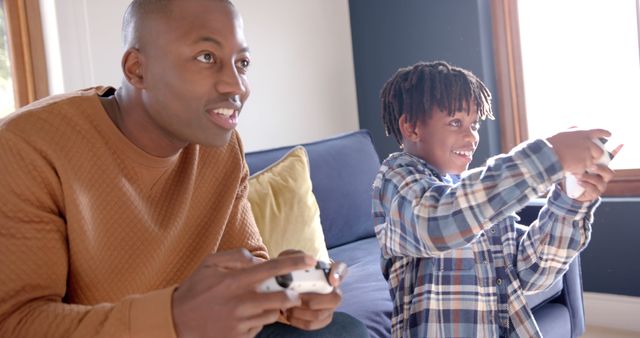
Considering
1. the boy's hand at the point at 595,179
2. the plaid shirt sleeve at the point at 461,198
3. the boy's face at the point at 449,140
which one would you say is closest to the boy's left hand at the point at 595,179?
the boy's hand at the point at 595,179

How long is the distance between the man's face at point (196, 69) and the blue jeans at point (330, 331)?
1.08 feet

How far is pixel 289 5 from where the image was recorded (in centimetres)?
320

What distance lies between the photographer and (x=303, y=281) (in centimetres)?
77

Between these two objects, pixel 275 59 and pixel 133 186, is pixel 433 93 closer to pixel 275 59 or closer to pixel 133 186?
pixel 133 186

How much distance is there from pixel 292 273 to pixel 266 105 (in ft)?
7.76

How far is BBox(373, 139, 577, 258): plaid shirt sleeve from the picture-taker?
112 cm

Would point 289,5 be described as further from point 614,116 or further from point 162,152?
point 162,152

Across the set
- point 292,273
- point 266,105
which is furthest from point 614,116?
point 292,273

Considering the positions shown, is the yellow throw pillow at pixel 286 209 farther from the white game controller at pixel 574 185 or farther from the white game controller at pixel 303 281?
the white game controller at pixel 303 281

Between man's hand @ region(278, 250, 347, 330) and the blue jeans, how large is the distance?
5cm

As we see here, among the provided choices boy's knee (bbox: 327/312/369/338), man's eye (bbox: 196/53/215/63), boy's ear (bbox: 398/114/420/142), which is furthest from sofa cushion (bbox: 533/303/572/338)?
man's eye (bbox: 196/53/215/63)

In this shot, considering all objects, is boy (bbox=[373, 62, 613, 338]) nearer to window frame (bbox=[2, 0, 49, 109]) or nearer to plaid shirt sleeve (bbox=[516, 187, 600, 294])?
plaid shirt sleeve (bbox=[516, 187, 600, 294])

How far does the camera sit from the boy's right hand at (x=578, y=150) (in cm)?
111

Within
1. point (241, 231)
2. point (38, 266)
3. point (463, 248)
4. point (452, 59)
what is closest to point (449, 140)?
point (463, 248)
